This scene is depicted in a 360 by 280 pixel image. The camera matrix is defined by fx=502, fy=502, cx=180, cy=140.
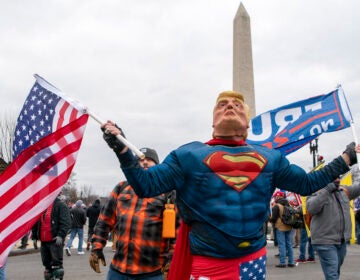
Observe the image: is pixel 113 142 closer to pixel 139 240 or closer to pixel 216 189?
pixel 216 189

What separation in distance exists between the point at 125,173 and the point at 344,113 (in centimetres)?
346

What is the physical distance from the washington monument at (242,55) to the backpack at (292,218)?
10.2m

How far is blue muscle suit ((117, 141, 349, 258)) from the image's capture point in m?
2.77

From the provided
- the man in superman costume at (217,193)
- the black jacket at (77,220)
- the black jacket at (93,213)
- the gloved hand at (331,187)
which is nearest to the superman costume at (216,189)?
the man in superman costume at (217,193)

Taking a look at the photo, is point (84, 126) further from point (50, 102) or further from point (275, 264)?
point (275, 264)

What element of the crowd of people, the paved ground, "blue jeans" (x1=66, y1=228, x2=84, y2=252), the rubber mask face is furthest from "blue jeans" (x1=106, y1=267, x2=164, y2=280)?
"blue jeans" (x1=66, y1=228, x2=84, y2=252)

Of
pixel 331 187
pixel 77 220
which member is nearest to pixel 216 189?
pixel 331 187

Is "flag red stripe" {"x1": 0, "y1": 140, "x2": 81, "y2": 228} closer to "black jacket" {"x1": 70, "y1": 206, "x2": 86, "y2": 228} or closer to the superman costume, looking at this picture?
the superman costume

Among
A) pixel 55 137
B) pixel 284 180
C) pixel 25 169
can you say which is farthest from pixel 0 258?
pixel 284 180

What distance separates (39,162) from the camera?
11.9ft

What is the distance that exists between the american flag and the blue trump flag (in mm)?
2282

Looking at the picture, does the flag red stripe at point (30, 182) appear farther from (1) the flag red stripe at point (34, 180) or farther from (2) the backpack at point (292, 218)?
(2) the backpack at point (292, 218)

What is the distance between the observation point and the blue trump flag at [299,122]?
5492 millimetres

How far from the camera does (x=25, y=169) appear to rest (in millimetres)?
3572
